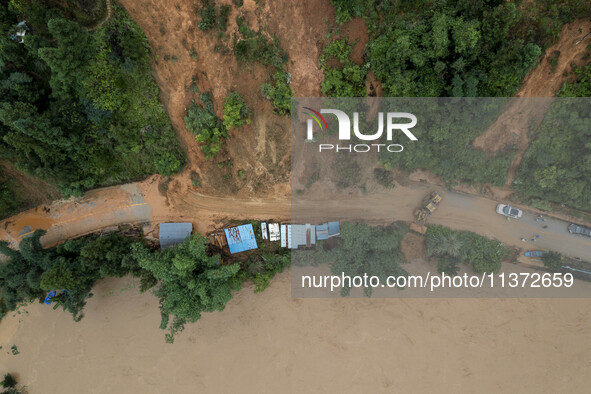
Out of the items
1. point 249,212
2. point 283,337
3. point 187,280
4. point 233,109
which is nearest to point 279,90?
point 233,109

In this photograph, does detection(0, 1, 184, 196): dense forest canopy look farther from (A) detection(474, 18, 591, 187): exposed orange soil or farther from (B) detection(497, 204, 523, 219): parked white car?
(B) detection(497, 204, 523, 219): parked white car

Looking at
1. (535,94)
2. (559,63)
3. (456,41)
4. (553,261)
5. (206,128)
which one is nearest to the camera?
(456,41)

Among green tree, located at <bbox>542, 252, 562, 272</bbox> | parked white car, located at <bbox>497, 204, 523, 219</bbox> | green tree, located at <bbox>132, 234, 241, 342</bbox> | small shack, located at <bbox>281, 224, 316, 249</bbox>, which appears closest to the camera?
green tree, located at <bbox>132, 234, 241, 342</bbox>

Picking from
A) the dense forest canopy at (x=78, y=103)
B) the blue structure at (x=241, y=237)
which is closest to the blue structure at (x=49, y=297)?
the dense forest canopy at (x=78, y=103)

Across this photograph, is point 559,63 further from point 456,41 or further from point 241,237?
point 241,237

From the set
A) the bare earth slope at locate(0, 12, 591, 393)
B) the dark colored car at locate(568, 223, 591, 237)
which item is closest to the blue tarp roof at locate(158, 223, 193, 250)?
the bare earth slope at locate(0, 12, 591, 393)

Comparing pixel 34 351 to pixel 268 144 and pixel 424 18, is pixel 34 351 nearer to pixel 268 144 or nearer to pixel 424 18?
pixel 268 144
